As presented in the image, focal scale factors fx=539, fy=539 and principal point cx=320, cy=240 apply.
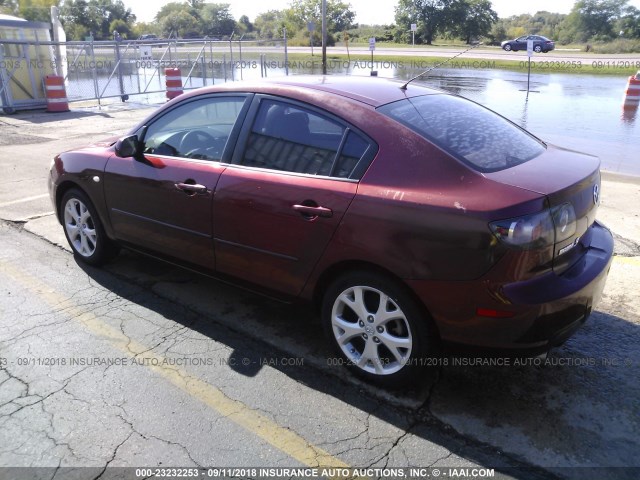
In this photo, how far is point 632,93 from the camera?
1595 centimetres

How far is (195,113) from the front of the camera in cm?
397

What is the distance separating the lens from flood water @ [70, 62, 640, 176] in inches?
418

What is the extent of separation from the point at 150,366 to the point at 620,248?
416 cm

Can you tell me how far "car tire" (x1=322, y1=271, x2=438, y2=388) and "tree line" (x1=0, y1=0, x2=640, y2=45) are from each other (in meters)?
49.3

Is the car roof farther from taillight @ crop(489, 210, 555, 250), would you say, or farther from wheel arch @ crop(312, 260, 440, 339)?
taillight @ crop(489, 210, 555, 250)

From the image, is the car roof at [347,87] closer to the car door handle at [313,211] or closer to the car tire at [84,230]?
the car door handle at [313,211]

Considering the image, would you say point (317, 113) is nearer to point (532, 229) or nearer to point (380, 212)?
point (380, 212)

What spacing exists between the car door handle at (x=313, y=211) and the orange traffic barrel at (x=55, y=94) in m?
13.8

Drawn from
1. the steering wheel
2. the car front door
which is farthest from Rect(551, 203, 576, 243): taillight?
the steering wheel

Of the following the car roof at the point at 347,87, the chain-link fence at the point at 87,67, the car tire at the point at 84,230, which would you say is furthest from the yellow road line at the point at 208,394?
the chain-link fence at the point at 87,67

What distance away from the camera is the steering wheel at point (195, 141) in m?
3.77

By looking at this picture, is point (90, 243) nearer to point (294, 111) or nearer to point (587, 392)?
point (294, 111)

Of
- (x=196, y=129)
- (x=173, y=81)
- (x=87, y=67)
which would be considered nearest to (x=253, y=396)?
(x=196, y=129)

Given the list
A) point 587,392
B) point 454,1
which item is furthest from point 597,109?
point 454,1
